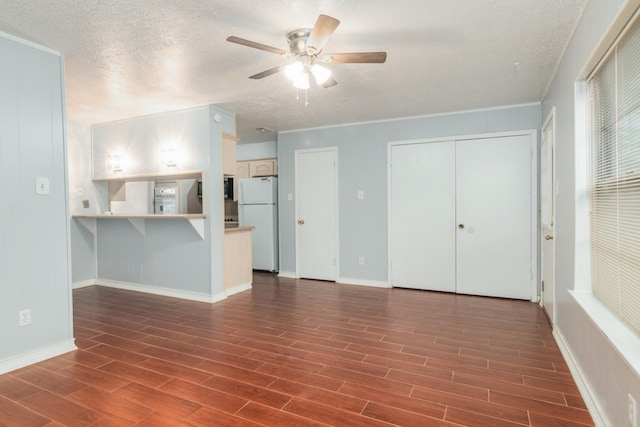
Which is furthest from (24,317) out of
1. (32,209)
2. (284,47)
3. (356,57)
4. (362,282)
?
(362,282)

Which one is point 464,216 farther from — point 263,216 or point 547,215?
point 263,216

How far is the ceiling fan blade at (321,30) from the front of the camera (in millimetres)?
1842

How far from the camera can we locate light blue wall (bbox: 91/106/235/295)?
13.9ft

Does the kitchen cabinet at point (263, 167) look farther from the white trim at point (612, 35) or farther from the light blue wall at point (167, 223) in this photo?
the white trim at point (612, 35)

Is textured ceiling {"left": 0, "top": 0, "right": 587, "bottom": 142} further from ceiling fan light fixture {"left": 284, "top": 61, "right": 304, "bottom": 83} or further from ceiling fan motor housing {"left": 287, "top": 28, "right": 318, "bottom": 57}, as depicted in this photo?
ceiling fan light fixture {"left": 284, "top": 61, "right": 304, "bottom": 83}

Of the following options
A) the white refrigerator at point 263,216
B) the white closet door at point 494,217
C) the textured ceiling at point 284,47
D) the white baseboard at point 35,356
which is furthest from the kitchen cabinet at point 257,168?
the white baseboard at point 35,356

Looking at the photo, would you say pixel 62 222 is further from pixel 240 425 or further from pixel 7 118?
pixel 240 425

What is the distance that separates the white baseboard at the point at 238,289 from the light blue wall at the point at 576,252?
3.57m

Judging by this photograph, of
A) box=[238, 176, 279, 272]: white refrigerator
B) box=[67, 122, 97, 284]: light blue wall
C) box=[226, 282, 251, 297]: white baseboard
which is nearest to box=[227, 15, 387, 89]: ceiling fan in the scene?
box=[226, 282, 251, 297]: white baseboard

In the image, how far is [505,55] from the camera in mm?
2803

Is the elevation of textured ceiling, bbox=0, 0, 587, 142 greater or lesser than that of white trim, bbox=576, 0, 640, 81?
greater

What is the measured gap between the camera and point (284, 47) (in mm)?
2662

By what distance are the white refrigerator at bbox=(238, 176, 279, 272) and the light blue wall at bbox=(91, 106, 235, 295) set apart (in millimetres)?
1611

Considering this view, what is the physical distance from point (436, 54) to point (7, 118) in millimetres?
3247
